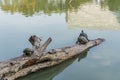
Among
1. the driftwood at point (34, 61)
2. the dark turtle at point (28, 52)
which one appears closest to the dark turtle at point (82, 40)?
the driftwood at point (34, 61)

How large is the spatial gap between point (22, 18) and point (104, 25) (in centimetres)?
405

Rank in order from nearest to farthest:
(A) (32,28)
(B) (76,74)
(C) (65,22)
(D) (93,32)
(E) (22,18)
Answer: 1. (B) (76,74)
2. (D) (93,32)
3. (A) (32,28)
4. (C) (65,22)
5. (E) (22,18)

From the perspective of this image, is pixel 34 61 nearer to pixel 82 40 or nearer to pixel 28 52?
pixel 28 52

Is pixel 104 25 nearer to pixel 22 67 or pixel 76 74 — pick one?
pixel 76 74

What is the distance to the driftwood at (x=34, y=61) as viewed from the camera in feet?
24.5

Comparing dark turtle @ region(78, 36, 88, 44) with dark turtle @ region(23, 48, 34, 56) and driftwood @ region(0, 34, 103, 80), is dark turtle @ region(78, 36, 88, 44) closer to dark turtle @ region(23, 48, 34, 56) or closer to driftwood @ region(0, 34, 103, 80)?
driftwood @ region(0, 34, 103, 80)

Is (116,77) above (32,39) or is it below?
below

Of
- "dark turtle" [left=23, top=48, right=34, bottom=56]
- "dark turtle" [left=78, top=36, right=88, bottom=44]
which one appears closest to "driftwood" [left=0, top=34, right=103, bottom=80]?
"dark turtle" [left=23, top=48, right=34, bottom=56]

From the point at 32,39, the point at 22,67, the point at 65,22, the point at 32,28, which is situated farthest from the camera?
the point at 65,22

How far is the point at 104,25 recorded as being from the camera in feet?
45.3

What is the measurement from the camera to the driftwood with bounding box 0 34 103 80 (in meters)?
7.47

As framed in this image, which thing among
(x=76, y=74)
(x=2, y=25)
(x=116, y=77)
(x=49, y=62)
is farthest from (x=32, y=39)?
(x=2, y=25)

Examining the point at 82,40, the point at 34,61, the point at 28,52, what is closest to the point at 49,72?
the point at 34,61

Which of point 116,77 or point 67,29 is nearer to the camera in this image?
point 116,77
